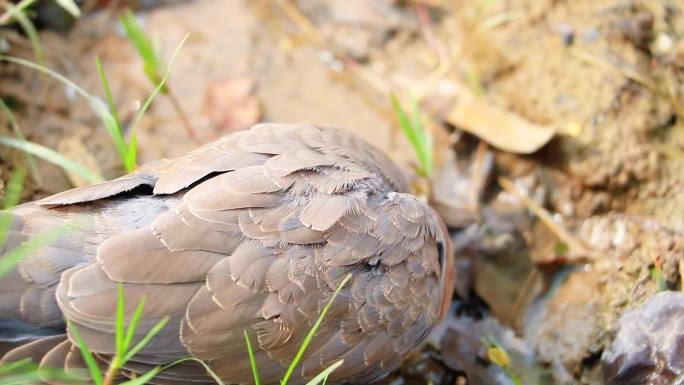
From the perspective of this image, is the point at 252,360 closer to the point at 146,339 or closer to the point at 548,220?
the point at 146,339

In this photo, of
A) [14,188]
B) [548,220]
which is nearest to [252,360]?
[14,188]

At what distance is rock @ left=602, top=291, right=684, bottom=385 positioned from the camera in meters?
2.92

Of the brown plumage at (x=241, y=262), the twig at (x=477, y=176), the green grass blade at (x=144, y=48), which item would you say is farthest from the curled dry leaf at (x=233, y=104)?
the twig at (x=477, y=176)

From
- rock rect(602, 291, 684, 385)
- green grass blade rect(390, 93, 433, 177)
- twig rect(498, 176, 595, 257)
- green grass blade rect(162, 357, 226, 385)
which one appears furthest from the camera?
twig rect(498, 176, 595, 257)

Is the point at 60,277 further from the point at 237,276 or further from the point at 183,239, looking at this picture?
the point at 237,276

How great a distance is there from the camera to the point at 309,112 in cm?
434

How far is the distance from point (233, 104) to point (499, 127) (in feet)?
4.85

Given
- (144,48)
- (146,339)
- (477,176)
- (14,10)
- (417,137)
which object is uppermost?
(14,10)

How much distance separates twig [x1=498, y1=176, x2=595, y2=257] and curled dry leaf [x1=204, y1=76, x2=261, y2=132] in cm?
142

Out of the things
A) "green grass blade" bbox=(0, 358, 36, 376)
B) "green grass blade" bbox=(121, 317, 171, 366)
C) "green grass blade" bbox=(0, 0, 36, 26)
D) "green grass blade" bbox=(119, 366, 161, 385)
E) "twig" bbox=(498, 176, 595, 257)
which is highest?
"green grass blade" bbox=(0, 0, 36, 26)

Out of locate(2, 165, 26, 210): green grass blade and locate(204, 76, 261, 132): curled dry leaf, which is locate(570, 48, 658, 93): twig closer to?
locate(204, 76, 261, 132): curled dry leaf

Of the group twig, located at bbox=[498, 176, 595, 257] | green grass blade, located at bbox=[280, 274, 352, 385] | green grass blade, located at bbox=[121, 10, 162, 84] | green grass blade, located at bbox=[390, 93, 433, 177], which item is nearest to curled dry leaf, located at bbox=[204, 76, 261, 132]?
green grass blade, located at bbox=[121, 10, 162, 84]

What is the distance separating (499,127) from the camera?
4.05 metres

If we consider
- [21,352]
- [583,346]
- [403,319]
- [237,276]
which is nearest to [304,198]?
[237,276]
